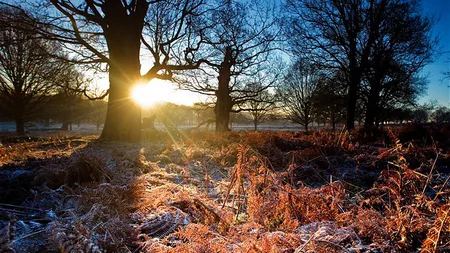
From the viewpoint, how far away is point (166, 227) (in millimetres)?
1813

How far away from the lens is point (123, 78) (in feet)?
28.0

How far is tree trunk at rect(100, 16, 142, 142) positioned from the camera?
8.36 metres

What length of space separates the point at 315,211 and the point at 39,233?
1836mm

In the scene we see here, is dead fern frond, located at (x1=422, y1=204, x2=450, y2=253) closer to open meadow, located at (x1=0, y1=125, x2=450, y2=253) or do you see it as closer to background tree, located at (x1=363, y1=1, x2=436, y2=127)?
open meadow, located at (x1=0, y1=125, x2=450, y2=253)

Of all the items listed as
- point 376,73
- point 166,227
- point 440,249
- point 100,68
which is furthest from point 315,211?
point 376,73

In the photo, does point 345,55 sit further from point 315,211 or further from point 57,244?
point 57,244

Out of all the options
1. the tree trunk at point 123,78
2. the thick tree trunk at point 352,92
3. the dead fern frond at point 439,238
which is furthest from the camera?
the thick tree trunk at point 352,92

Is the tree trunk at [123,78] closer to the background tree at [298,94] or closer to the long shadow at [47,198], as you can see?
the long shadow at [47,198]

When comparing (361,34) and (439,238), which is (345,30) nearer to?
(361,34)

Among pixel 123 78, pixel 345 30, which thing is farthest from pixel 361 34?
pixel 123 78

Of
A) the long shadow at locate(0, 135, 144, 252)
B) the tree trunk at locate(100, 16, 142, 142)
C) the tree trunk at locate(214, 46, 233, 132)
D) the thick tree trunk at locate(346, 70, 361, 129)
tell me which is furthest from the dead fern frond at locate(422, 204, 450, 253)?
the thick tree trunk at locate(346, 70, 361, 129)

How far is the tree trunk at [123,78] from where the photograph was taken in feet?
27.4

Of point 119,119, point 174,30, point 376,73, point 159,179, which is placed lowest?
point 159,179

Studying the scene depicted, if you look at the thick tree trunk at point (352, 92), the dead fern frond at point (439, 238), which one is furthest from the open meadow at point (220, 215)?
the thick tree trunk at point (352, 92)
